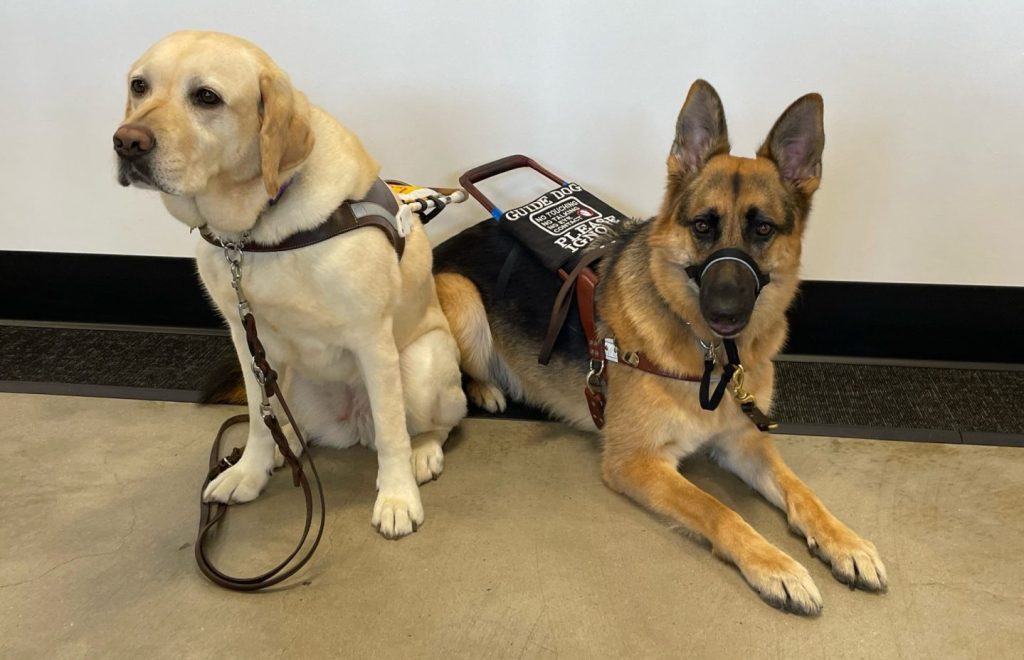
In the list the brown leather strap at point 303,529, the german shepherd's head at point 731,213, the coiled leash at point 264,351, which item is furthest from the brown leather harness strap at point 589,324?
the brown leather strap at point 303,529

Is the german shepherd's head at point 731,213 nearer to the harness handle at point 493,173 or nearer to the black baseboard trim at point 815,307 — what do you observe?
the harness handle at point 493,173

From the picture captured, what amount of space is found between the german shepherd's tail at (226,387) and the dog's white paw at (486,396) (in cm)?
81

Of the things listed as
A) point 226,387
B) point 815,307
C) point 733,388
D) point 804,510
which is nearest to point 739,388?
point 733,388

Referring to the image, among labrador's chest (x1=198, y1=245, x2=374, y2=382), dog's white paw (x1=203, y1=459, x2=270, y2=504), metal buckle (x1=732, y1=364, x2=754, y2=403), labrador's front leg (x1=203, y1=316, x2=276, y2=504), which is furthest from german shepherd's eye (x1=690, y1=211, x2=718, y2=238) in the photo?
dog's white paw (x1=203, y1=459, x2=270, y2=504)

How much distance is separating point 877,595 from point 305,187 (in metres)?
1.74

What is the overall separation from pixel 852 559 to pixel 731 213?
930mm

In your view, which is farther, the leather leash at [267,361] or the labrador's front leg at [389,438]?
the labrador's front leg at [389,438]

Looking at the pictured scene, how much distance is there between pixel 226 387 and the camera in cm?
259

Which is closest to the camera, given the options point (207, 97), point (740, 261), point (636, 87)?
point (207, 97)

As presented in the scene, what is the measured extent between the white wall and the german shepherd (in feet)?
2.16

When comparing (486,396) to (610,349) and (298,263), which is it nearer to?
(610,349)

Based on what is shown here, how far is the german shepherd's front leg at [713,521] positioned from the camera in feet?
5.71

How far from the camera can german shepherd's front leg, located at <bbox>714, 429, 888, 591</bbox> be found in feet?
5.93

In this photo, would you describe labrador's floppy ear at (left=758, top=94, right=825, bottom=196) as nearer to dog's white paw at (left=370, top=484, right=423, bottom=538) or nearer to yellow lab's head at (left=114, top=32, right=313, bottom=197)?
yellow lab's head at (left=114, top=32, right=313, bottom=197)
